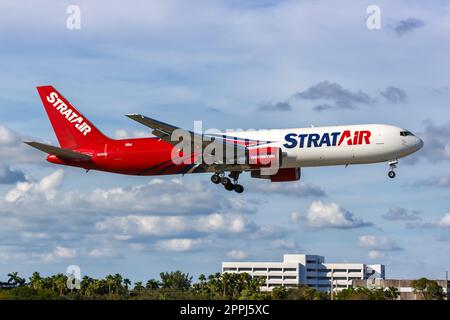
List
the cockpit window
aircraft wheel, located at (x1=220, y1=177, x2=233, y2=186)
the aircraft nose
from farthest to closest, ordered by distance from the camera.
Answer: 1. aircraft wheel, located at (x1=220, y1=177, x2=233, y2=186)
2. the aircraft nose
3. the cockpit window

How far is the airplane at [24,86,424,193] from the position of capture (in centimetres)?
6656

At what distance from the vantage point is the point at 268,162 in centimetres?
6688

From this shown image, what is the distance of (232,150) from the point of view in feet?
224

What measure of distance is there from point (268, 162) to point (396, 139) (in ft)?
34.3

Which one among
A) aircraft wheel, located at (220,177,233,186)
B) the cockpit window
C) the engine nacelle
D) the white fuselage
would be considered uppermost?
the cockpit window

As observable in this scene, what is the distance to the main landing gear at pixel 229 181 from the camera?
72.0m

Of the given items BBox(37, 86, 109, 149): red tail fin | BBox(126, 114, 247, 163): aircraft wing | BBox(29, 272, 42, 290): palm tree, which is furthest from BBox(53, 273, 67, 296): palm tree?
BBox(126, 114, 247, 163): aircraft wing

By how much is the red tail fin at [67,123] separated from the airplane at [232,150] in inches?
3.6

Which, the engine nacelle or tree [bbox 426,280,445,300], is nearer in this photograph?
the engine nacelle

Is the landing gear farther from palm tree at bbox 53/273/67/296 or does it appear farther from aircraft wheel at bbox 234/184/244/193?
palm tree at bbox 53/273/67/296

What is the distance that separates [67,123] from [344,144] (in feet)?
87.1

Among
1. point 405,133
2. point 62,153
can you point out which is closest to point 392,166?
point 405,133

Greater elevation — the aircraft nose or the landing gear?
the aircraft nose
